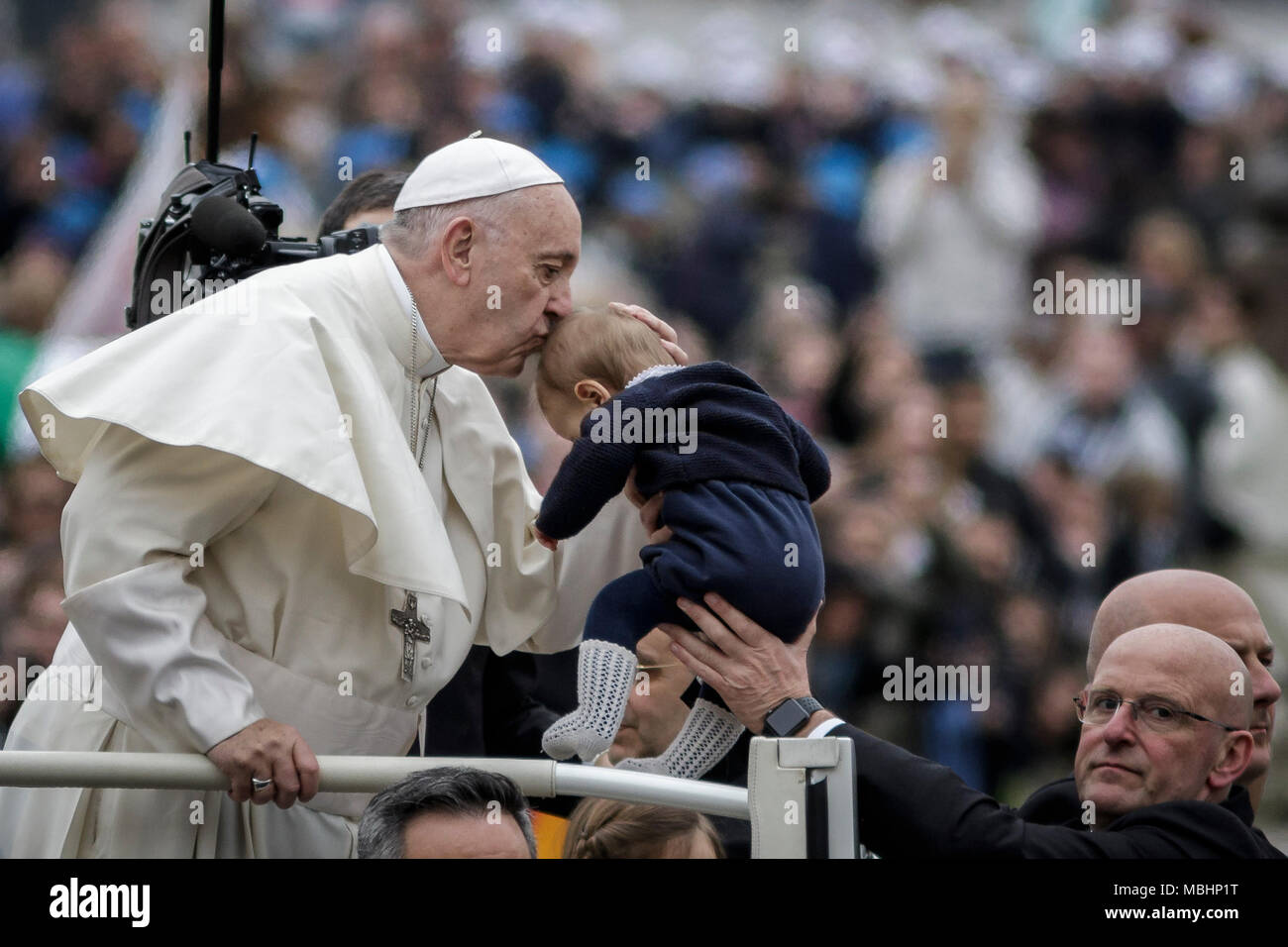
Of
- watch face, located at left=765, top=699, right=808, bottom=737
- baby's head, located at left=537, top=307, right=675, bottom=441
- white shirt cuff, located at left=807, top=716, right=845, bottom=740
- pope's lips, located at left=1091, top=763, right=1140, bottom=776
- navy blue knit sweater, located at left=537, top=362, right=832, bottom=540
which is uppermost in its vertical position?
baby's head, located at left=537, top=307, right=675, bottom=441

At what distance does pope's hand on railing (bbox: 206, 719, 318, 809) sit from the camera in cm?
320

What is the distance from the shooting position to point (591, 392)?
3885 millimetres

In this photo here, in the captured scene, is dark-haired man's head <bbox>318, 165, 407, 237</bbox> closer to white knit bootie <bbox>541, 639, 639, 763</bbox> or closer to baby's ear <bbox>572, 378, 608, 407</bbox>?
baby's ear <bbox>572, 378, 608, 407</bbox>

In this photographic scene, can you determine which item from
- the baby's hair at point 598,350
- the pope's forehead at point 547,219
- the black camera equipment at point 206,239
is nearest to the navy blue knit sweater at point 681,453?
the baby's hair at point 598,350

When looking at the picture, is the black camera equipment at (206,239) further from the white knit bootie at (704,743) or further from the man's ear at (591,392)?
the white knit bootie at (704,743)

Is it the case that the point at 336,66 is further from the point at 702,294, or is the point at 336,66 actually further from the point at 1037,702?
the point at 1037,702

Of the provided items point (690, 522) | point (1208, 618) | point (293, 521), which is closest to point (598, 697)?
point (690, 522)

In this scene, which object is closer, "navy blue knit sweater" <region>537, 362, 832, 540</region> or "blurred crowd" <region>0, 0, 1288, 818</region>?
"navy blue knit sweater" <region>537, 362, 832, 540</region>

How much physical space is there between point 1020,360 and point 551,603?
18.1 ft

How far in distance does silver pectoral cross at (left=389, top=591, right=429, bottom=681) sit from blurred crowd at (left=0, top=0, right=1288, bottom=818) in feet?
11.1

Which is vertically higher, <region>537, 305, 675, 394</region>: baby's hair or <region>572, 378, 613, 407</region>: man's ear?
<region>537, 305, 675, 394</region>: baby's hair

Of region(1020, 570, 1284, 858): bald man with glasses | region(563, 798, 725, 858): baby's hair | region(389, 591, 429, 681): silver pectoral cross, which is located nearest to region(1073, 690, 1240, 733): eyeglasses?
region(1020, 570, 1284, 858): bald man with glasses

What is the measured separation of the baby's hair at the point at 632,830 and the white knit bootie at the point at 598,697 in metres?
0.31

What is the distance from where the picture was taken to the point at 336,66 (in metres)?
A: 9.62
